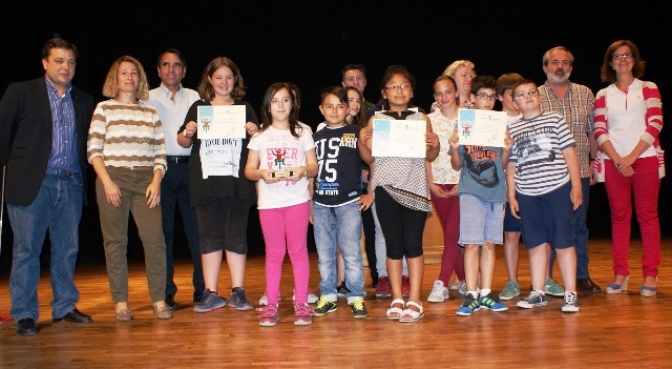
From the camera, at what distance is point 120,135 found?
148 inches

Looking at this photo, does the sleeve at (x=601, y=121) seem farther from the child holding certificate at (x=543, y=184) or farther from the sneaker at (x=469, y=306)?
the sneaker at (x=469, y=306)

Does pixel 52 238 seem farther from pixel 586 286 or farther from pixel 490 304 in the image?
pixel 586 286

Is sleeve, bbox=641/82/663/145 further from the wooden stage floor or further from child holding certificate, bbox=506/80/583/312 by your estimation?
the wooden stage floor

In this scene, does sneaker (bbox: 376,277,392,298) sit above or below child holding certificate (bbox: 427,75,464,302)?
below

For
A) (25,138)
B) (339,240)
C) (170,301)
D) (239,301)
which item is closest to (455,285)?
(339,240)

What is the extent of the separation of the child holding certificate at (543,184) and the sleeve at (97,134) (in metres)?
2.17

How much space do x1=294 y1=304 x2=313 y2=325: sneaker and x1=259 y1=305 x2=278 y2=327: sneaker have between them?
4.1 inches

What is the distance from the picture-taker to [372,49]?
7992mm

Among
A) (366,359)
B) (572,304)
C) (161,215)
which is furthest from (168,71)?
(572,304)

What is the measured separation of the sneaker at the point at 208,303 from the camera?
3.99 meters

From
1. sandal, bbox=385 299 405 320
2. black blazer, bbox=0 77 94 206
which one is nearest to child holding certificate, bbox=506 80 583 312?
sandal, bbox=385 299 405 320

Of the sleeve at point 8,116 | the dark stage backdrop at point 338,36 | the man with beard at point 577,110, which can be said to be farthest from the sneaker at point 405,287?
the dark stage backdrop at point 338,36

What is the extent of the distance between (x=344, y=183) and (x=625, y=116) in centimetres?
178

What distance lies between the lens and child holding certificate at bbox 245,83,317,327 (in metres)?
3.68
